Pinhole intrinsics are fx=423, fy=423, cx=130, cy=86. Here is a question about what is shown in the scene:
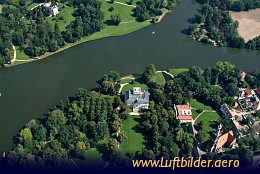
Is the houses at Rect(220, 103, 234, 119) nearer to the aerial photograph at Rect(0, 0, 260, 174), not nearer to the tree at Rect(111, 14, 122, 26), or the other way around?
the aerial photograph at Rect(0, 0, 260, 174)

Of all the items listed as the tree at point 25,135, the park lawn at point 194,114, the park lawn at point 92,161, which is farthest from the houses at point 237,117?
the tree at point 25,135

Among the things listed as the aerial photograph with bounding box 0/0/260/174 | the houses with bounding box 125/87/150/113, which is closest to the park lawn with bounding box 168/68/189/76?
the aerial photograph with bounding box 0/0/260/174

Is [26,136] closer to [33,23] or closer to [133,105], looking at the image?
[133,105]

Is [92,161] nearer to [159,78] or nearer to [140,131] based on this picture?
[140,131]

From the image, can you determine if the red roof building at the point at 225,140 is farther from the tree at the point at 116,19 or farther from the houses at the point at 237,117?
the tree at the point at 116,19

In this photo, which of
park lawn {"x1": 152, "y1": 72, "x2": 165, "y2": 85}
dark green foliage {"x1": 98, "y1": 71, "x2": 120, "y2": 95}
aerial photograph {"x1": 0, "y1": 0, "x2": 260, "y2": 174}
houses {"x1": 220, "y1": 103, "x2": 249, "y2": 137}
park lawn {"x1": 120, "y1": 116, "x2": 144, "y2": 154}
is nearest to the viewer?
aerial photograph {"x1": 0, "y1": 0, "x2": 260, "y2": 174}

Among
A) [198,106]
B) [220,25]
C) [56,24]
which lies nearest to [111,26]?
[56,24]
